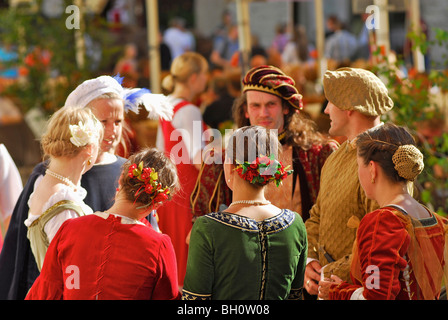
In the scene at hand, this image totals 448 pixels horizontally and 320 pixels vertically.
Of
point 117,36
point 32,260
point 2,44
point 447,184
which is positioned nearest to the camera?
point 32,260

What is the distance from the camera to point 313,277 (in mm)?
3197

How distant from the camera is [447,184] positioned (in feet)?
15.1

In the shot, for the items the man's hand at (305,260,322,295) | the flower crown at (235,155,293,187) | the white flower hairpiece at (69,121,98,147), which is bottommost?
the man's hand at (305,260,322,295)

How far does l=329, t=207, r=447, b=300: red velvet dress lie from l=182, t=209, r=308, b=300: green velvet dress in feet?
0.87

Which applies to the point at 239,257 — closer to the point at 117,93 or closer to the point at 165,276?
the point at 165,276

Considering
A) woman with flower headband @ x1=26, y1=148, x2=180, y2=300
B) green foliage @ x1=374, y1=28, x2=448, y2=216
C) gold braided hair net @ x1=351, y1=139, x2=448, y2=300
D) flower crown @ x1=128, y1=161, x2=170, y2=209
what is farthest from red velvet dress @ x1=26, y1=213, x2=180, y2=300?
green foliage @ x1=374, y1=28, x2=448, y2=216

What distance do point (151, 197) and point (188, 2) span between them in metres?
12.6

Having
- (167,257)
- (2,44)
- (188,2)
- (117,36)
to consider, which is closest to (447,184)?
(167,257)

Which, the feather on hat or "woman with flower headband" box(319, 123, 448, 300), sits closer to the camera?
"woman with flower headband" box(319, 123, 448, 300)

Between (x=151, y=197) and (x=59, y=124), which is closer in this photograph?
(x=151, y=197)

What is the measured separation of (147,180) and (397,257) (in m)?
0.94

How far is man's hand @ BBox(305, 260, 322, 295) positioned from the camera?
125 inches

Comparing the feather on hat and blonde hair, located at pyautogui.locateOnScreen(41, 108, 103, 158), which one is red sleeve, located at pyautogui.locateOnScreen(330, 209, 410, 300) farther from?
the feather on hat
